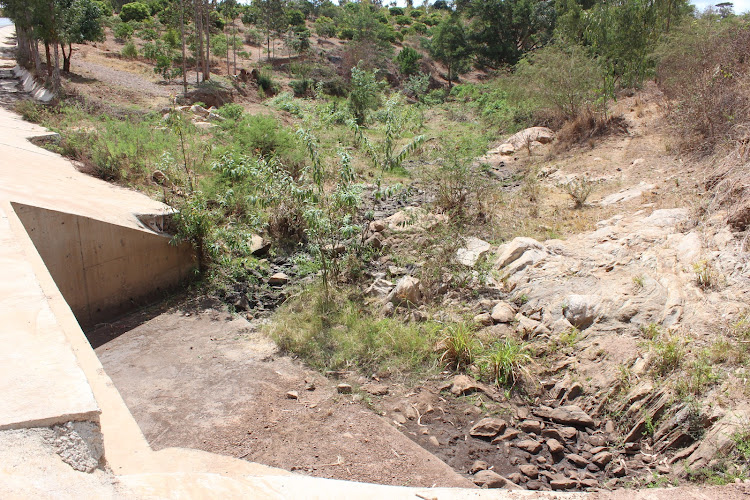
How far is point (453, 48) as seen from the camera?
32094mm

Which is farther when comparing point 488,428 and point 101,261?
point 101,261

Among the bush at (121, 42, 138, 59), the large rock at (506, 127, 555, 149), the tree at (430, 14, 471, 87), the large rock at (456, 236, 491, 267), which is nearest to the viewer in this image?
the large rock at (456, 236, 491, 267)

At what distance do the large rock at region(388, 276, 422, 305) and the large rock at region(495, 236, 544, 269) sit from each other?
4.12ft

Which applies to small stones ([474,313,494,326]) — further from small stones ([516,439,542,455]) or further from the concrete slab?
the concrete slab

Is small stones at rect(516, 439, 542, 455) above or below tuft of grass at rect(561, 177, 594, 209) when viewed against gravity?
below

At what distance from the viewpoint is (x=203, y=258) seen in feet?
24.5

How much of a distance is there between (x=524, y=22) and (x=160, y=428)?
32.9 meters

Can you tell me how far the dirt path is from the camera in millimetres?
3900

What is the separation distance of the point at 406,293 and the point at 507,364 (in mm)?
1723

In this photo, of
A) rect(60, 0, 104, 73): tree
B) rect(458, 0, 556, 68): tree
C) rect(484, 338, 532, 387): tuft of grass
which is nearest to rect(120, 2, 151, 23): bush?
rect(60, 0, 104, 73): tree

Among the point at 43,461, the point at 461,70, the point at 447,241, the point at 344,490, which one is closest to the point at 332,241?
the point at 447,241

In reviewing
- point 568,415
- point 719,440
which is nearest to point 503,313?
point 568,415

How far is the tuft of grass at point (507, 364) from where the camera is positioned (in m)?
4.84

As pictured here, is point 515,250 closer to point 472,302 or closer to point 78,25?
point 472,302
